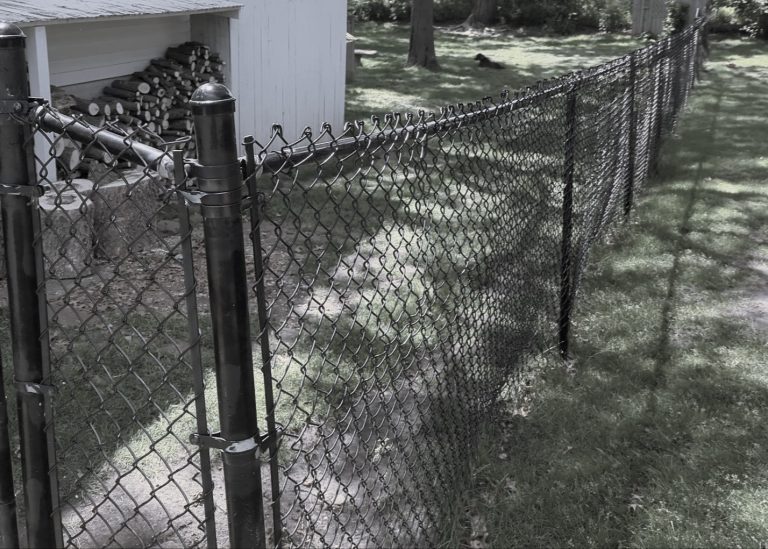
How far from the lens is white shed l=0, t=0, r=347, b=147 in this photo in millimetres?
7097

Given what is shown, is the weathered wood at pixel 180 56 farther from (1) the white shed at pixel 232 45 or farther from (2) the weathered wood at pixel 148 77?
(2) the weathered wood at pixel 148 77

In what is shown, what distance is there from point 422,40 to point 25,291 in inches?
712

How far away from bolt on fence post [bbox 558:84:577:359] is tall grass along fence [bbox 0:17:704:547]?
0.01 metres

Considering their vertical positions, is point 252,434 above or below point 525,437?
above

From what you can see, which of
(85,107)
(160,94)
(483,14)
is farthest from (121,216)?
(483,14)

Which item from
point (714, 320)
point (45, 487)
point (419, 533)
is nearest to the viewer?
point (45, 487)

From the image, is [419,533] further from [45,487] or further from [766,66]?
[766,66]

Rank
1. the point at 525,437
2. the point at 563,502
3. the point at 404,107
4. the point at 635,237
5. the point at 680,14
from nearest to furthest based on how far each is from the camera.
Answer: the point at 563,502
the point at 525,437
the point at 635,237
the point at 404,107
the point at 680,14

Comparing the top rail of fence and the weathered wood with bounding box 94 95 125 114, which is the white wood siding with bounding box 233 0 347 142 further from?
the top rail of fence

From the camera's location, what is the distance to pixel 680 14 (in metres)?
22.6

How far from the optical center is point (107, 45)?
8.67 meters

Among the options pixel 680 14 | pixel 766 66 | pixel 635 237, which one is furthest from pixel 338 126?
pixel 680 14

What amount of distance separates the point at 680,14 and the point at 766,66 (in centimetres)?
468

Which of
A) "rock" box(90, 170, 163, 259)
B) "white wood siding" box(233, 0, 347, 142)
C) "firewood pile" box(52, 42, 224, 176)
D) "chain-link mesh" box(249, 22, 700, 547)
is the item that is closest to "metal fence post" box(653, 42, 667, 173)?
"chain-link mesh" box(249, 22, 700, 547)
